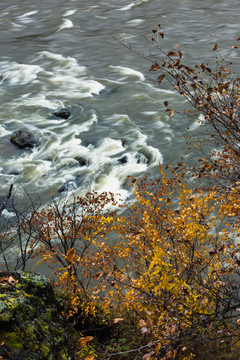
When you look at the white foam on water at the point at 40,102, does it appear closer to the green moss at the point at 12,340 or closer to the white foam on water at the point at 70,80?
the white foam on water at the point at 70,80

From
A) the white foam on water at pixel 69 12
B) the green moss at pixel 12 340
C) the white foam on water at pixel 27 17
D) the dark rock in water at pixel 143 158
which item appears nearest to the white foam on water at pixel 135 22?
the white foam on water at pixel 69 12

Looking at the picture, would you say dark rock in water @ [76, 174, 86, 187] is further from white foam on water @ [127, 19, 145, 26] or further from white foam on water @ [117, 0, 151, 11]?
white foam on water @ [117, 0, 151, 11]

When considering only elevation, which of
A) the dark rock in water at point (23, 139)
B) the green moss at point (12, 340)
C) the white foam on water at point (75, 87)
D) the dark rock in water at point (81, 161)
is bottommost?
the dark rock in water at point (81, 161)

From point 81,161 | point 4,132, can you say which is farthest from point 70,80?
point 81,161

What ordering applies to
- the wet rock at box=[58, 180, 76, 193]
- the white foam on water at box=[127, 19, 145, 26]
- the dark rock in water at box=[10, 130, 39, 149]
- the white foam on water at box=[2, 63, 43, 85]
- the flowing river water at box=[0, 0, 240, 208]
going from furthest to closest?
the white foam on water at box=[127, 19, 145, 26]
the white foam on water at box=[2, 63, 43, 85]
the dark rock in water at box=[10, 130, 39, 149]
the flowing river water at box=[0, 0, 240, 208]
the wet rock at box=[58, 180, 76, 193]

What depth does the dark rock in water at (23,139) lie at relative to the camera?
58.5 ft

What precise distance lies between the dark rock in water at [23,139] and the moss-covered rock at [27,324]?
38.0 ft

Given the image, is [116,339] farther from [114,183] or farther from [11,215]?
[114,183]

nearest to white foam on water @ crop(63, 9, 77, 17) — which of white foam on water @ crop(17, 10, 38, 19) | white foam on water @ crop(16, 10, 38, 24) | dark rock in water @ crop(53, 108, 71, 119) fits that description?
white foam on water @ crop(16, 10, 38, 24)

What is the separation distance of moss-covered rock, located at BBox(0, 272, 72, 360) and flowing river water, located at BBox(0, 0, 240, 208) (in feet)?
27.6

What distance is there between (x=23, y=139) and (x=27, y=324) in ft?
43.0

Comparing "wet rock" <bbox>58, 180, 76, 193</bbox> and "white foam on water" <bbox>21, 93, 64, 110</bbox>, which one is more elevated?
"white foam on water" <bbox>21, 93, 64, 110</bbox>

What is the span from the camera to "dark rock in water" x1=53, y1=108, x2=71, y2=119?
1986 centimetres

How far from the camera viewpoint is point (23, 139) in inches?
711
